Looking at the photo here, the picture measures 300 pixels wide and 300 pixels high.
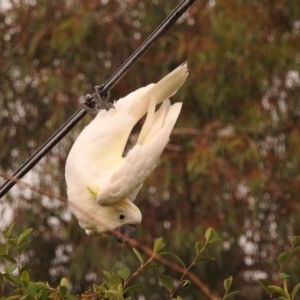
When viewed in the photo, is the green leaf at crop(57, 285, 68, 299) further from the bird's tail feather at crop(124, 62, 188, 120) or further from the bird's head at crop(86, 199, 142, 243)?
the bird's tail feather at crop(124, 62, 188, 120)

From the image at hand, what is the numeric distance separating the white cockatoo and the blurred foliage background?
2.89 metres

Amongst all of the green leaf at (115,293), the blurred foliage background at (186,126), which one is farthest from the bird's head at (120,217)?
the blurred foliage background at (186,126)

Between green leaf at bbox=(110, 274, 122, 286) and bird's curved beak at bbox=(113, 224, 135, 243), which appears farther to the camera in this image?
bird's curved beak at bbox=(113, 224, 135, 243)

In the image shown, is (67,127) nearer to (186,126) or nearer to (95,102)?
(95,102)

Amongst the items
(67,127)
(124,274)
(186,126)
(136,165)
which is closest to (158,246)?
(124,274)

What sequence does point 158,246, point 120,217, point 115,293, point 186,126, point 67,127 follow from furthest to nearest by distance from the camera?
point 186,126, point 120,217, point 67,127, point 158,246, point 115,293

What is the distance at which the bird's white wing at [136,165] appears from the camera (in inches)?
76.7

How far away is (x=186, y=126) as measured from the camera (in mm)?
5242

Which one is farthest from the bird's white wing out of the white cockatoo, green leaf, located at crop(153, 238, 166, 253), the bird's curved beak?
green leaf, located at crop(153, 238, 166, 253)

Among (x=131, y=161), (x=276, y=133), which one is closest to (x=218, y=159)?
(x=276, y=133)

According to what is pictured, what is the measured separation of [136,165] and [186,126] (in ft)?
10.8

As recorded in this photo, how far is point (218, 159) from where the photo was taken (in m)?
4.97

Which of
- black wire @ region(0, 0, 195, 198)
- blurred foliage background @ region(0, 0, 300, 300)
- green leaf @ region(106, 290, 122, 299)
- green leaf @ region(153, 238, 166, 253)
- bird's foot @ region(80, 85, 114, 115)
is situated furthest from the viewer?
blurred foliage background @ region(0, 0, 300, 300)

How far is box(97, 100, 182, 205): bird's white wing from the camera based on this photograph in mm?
1947
